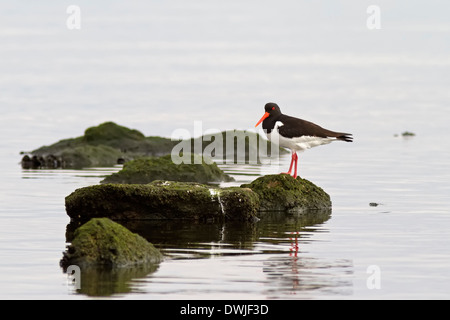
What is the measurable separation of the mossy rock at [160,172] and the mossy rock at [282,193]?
21.1ft

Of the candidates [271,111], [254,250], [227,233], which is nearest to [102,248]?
[254,250]

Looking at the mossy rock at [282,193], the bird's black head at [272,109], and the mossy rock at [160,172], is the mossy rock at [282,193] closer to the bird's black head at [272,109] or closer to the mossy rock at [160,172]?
the bird's black head at [272,109]

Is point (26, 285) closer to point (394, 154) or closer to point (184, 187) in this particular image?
point (184, 187)

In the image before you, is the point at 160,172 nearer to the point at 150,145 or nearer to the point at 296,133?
the point at 296,133

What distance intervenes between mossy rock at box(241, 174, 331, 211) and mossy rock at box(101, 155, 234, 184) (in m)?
6.42

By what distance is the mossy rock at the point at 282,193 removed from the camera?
2259 centimetres

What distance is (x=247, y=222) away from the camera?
20953 millimetres

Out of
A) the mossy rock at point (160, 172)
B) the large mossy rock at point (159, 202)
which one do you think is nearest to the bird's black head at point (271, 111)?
the large mossy rock at point (159, 202)

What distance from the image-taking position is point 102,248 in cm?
1533

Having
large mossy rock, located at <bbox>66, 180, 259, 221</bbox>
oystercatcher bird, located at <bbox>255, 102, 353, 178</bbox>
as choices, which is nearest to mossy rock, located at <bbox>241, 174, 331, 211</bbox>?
oystercatcher bird, located at <bbox>255, 102, 353, 178</bbox>

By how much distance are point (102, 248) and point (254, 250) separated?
319 cm

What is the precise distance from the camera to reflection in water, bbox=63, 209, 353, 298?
14195 millimetres
